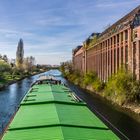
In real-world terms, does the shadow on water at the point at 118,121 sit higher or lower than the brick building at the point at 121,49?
lower

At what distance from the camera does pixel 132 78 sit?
172 ft

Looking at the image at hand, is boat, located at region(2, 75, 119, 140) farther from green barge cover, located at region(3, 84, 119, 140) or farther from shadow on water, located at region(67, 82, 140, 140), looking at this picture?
shadow on water, located at region(67, 82, 140, 140)

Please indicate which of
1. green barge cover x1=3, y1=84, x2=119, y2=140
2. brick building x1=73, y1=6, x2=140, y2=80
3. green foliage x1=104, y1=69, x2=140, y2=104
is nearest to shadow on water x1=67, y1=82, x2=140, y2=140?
green foliage x1=104, y1=69, x2=140, y2=104

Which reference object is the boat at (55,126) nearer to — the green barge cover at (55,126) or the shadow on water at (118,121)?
the green barge cover at (55,126)

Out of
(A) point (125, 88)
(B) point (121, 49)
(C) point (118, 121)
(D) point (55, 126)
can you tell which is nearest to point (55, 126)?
(D) point (55, 126)

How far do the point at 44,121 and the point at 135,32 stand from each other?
3886cm

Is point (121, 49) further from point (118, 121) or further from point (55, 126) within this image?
point (55, 126)

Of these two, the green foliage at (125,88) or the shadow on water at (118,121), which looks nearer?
the shadow on water at (118,121)

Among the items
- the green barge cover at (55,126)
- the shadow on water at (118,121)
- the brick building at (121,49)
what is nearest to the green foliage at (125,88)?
the brick building at (121,49)

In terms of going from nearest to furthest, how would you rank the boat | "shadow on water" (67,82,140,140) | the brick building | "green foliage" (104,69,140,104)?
the boat
"shadow on water" (67,82,140,140)
"green foliage" (104,69,140,104)
the brick building

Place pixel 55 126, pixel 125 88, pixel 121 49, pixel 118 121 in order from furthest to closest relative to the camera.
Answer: pixel 121 49
pixel 125 88
pixel 118 121
pixel 55 126

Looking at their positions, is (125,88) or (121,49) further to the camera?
(121,49)

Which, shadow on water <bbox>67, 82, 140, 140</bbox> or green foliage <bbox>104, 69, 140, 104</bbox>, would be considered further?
green foliage <bbox>104, 69, 140, 104</bbox>

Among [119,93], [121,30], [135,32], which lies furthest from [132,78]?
[121,30]
